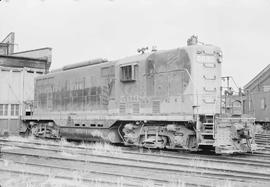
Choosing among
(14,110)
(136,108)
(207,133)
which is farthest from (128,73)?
(14,110)

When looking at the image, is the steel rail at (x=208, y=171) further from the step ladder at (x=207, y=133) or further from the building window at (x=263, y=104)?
the building window at (x=263, y=104)

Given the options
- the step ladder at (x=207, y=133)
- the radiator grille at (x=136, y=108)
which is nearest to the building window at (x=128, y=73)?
the radiator grille at (x=136, y=108)

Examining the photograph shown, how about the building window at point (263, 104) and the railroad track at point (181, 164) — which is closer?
the railroad track at point (181, 164)

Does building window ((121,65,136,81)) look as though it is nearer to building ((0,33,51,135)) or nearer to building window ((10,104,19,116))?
building ((0,33,51,135))

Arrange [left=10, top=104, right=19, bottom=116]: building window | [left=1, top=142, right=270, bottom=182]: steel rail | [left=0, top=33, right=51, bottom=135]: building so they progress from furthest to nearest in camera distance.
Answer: [left=10, top=104, right=19, bottom=116]: building window < [left=0, top=33, right=51, bottom=135]: building < [left=1, top=142, right=270, bottom=182]: steel rail

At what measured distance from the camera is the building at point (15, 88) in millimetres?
19281

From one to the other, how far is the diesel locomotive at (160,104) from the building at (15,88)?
5.22 metres

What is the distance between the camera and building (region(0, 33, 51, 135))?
759 inches

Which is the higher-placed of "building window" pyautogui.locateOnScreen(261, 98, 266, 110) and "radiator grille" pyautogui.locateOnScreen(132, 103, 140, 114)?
"building window" pyautogui.locateOnScreen(261, 98, 266, 110)

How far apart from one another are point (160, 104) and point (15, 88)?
Result: 10.9m

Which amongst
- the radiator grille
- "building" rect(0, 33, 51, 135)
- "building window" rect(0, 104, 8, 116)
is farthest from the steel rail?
"building window" rect(0, 104, 8, 116)

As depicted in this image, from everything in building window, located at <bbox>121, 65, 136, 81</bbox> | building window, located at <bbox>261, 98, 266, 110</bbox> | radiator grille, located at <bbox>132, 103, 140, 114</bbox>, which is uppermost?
building window, located at <bbox>121, 65, 136, 81</bbox>

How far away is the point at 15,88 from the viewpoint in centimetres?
1970

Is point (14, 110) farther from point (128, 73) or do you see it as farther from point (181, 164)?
point (181, 164)
